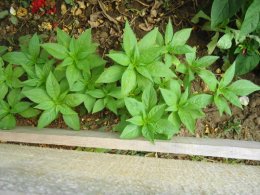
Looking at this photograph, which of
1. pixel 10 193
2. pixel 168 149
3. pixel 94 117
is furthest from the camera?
pixel 94 117

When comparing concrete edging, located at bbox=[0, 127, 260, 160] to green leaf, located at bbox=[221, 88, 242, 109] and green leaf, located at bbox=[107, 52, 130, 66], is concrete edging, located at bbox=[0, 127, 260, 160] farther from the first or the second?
green leaf, located at bbox=[107, 52, 130, 66]

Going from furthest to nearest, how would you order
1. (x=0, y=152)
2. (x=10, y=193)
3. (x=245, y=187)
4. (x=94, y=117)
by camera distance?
(x=94, y=117) → (x=0, y=152) → (x=245, y=187) → (x=10, y=193)

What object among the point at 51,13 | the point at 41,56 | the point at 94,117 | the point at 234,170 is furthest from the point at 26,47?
the point at 234,170

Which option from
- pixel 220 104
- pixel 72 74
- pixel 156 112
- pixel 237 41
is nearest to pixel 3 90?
pixel 72 74

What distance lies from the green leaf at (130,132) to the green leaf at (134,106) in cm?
6

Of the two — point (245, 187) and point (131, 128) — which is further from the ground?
point (131, 128)

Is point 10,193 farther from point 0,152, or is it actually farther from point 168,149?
point 168,149

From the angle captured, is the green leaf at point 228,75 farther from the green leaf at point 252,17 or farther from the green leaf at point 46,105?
the green leaf at point 46,105

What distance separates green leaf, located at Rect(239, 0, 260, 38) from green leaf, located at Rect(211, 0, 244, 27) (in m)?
0.08

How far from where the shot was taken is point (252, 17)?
1.32 meters

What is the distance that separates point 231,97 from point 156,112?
32 centimetres

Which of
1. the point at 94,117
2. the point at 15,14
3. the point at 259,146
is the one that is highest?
the point at 15,14

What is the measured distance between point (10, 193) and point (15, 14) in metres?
1.15

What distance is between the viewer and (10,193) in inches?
37.9
